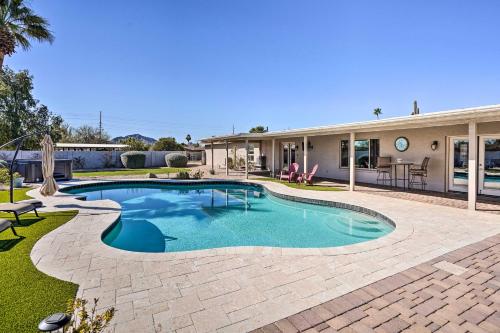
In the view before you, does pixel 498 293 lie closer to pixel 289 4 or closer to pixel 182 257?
pixel 182 257

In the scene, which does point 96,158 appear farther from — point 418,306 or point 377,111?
point 377,111

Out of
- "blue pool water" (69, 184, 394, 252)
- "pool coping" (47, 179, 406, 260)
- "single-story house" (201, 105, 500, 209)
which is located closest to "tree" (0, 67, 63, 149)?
"blue pool water" (69, 184, 394, 252)

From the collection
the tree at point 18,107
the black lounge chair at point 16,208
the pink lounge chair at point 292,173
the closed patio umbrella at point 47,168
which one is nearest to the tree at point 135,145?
the tree at point 18,107

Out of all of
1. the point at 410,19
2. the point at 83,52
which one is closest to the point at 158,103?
the point at 83,52

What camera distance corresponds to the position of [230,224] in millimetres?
8297

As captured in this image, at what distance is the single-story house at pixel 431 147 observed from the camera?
24.6ft

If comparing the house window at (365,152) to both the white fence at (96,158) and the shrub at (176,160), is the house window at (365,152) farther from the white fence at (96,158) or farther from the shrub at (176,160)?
the white fence at (96,158)

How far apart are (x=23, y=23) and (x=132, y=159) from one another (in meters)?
16.2

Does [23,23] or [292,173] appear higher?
[23,23]

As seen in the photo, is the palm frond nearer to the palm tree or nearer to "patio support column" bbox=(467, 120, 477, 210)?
the palm tree

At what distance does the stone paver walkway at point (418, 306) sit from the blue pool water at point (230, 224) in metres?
2.85

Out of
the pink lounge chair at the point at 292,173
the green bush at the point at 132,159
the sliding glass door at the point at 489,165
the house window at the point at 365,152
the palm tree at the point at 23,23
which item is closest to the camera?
the sliding glass door at the point at 489,165

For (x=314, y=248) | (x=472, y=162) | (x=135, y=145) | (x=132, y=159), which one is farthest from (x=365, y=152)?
(x=135, y=145)

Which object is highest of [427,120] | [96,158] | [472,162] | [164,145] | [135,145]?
[164,145]
